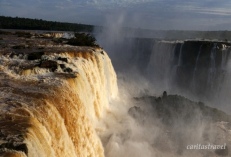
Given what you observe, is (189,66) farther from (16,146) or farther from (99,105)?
(16,146)

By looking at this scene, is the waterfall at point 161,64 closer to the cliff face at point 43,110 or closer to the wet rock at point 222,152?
the wet rock at point 222,152

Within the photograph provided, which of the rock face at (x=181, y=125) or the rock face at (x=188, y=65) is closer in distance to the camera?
the rock face at (x=181, y=125)

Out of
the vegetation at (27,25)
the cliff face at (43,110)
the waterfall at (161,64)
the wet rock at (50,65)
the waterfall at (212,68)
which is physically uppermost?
the vegetation at (27,25)

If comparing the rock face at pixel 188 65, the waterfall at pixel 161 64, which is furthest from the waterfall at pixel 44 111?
the waterfall at pixel 161 64

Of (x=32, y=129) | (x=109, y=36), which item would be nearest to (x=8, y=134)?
(x=32, y=129)

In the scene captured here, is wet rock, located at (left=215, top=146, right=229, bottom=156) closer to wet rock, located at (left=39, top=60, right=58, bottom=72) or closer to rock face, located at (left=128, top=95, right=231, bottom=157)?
rock face, located at (left=128, top=95, right=231, bottom=157)

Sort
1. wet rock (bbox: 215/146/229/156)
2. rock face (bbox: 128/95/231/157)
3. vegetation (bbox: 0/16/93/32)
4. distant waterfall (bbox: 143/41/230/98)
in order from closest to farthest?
wet rock (bbox: 215/146/229/156) < rock face (bbox: 128/95/231/157) < distant waterfall (bbox: 143/41/230/98) < vegetation (bbox: 0/16/93/32)

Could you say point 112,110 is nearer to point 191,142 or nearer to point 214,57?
point 191,142

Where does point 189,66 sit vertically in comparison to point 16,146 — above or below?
above

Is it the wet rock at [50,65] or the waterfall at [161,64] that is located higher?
the waterfall at [161,64]

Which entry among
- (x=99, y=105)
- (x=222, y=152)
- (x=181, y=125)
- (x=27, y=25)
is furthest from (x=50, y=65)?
(x=27, y=25)

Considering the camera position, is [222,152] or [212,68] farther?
[212,68]

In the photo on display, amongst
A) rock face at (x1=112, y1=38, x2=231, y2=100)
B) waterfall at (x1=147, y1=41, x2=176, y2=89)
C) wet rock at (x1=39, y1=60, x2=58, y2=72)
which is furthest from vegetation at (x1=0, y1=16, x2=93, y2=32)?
wet rock at (x1=39, y1=60, x2=58, y2=72)
